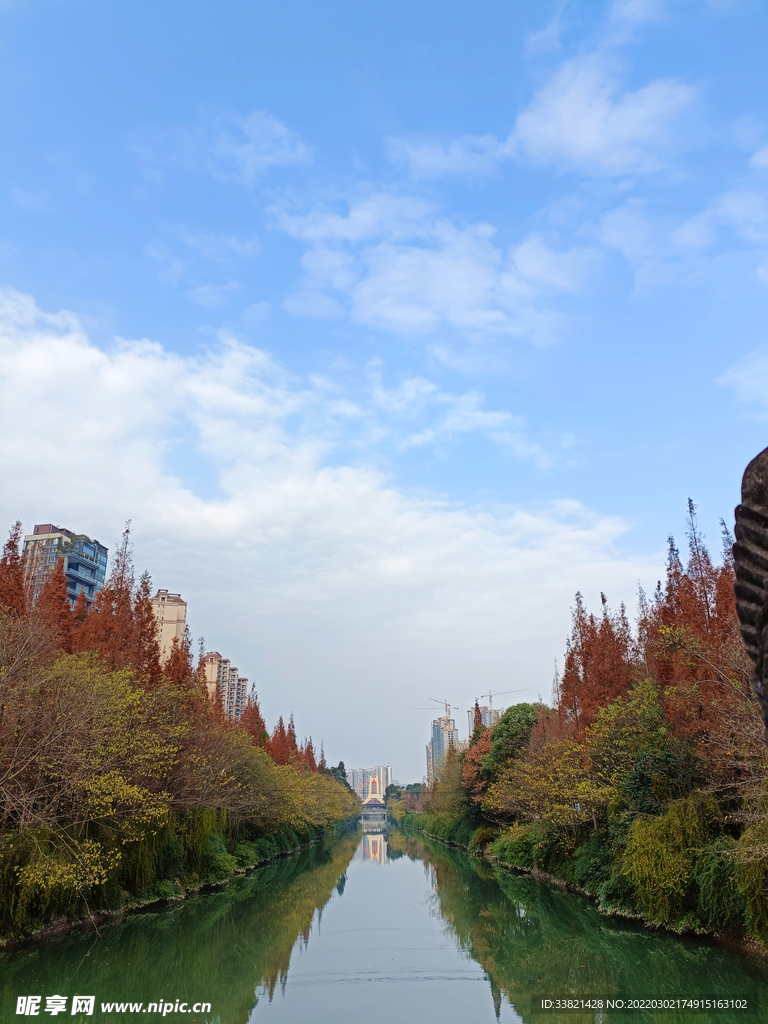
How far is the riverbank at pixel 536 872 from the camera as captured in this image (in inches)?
532

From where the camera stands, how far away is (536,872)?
26672 millimetres

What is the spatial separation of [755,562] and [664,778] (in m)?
17.3

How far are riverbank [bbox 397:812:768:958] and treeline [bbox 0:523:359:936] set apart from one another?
11.7 m

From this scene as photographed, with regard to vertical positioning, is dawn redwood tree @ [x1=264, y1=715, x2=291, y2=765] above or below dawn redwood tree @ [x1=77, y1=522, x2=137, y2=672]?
below

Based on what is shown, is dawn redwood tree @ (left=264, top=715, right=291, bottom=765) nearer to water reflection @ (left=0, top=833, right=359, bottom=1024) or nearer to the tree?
the tree

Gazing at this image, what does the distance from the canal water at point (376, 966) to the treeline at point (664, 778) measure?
43.0 inches

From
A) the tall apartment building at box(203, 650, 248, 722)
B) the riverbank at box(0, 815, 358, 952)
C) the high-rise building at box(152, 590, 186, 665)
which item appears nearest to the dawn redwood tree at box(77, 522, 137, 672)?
the riverbank at box(0, 815, 358, 952)

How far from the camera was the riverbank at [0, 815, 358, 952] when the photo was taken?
1358 centimetres

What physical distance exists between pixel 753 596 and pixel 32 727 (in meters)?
14.7

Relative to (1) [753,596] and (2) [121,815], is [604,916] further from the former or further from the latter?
(1) [753,596]

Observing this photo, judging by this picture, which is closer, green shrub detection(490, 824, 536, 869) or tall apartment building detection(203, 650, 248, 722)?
green shrub detection(490, 824, 536, 869)

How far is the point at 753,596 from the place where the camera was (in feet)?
6.18

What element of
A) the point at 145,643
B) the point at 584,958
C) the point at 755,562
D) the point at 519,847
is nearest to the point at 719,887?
the point at 584,958

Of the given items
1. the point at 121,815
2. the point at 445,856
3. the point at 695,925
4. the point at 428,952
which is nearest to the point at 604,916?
the point at 695,925
